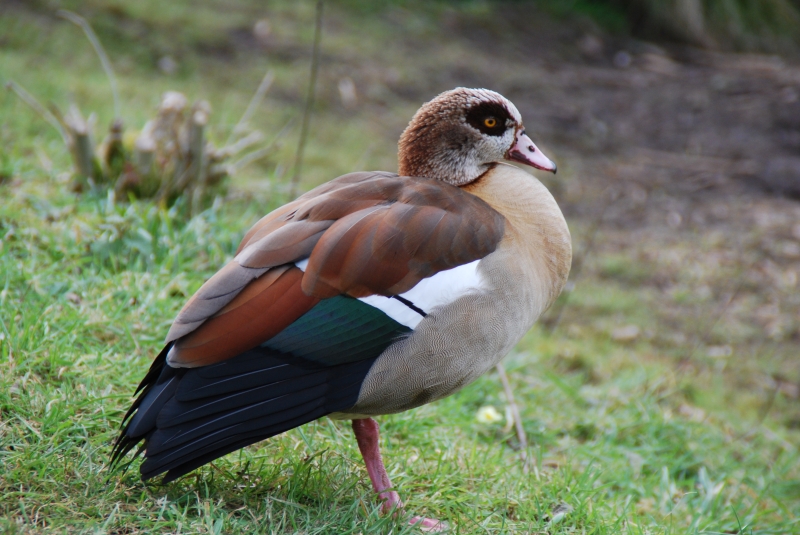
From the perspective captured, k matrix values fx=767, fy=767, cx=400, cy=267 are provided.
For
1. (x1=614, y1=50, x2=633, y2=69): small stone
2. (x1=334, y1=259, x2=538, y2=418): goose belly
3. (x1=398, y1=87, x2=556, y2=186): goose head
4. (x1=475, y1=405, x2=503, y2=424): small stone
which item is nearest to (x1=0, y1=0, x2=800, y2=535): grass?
(x1=475, y1=405, x2=503, y2=424): small stone

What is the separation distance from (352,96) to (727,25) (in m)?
5.13

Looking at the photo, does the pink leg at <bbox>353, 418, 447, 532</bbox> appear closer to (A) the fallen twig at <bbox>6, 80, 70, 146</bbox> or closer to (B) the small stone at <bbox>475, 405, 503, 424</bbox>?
(B) the small stone at <bbox>475, 405, 503, 424</bbox>

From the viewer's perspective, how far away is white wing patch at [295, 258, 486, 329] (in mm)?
2373

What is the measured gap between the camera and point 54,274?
3375mm

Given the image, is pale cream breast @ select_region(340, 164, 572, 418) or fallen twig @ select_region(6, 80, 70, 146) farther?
fallen twig @ select_region(6, 80, 70, 146)

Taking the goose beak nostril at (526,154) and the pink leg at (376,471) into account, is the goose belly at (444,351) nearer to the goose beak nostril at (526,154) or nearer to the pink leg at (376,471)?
the pink leg at (376,471)

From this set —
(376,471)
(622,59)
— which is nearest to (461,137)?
(376,471)

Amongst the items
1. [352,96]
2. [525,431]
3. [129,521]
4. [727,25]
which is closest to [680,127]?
[727,25]

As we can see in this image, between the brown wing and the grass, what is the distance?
0.53 m

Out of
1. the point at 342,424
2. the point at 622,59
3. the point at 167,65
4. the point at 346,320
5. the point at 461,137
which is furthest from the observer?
the point at 622,59

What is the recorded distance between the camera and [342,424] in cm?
318

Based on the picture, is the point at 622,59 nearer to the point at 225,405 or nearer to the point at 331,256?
the point at 331,256

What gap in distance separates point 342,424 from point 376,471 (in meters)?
0.63

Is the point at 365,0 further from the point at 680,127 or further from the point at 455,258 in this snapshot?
the point at 455,258
